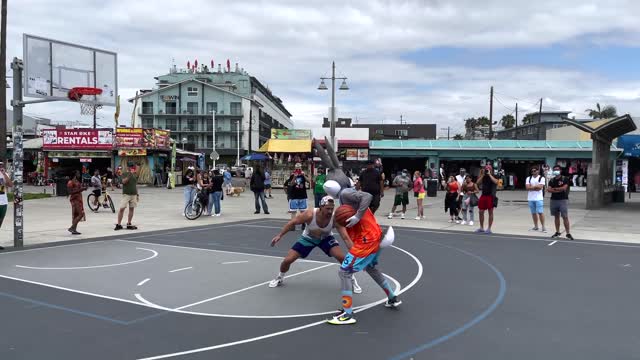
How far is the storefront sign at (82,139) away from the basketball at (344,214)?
3690 centimetres

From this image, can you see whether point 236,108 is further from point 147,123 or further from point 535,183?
point 535,183

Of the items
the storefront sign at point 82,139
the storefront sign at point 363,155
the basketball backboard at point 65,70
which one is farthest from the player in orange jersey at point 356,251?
the storefront sign at point 82,139

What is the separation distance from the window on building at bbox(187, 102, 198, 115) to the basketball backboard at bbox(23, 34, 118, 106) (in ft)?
231

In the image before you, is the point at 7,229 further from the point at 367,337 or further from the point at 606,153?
the point at 606,153

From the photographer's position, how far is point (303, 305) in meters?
6.81

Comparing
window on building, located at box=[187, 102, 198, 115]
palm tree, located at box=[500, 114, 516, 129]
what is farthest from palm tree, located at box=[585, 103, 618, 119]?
window on building, located at box=[187, 102, 198, 115]

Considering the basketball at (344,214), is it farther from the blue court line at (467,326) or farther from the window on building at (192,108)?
the window on building at (192,108)

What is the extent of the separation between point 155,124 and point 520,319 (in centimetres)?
8289

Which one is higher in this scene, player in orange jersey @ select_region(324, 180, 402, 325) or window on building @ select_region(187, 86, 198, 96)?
window on building @ select_region(187, 86, 198, 96)

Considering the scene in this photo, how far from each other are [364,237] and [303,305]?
4.33 feet

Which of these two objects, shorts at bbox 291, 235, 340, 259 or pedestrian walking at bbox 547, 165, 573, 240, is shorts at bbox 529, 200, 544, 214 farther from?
shorts at bbox 291, 235, 340, 259

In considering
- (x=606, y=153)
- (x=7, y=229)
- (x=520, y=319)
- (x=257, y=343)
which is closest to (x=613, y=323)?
(x=520, y=319)

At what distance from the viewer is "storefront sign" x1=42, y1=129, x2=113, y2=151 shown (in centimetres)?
3956

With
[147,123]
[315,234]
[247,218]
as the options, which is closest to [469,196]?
[247,218]
